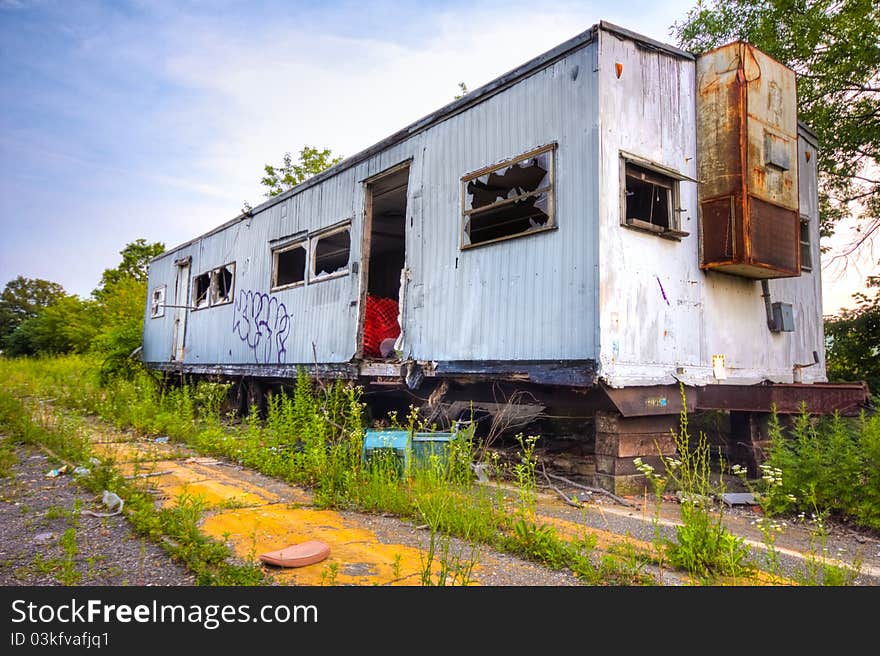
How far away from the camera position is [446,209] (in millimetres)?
7266

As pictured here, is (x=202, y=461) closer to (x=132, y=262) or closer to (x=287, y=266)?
(x=287, y=266)

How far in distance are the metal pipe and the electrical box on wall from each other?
27 mm

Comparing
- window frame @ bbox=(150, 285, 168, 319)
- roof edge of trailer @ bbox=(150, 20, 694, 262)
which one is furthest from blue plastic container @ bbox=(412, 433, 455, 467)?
window frame @ bbox=(150, 285, 168, 319)

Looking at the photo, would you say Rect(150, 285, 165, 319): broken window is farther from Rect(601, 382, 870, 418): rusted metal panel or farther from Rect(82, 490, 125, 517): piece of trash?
Rect(601, 382, 870, 418): rusted metal panel

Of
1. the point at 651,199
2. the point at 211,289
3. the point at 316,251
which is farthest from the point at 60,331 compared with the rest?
the point at 651,199

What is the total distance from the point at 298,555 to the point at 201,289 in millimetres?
11935

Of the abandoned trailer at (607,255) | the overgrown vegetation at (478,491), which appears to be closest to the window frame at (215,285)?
the overgrown vegetation at (478,491)

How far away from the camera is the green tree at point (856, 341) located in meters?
11.1

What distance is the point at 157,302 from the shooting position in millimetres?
16219

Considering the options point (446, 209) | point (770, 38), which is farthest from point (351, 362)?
point (770, 38)

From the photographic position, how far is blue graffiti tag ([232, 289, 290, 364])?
10250 mm

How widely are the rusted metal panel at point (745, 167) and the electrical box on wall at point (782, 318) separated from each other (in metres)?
0.78

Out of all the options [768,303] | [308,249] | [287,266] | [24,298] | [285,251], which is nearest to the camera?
[768,303]

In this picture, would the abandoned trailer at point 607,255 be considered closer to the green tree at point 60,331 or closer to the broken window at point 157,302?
the broken window at point 157,302
